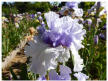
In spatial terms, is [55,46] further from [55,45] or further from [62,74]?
[62,74]

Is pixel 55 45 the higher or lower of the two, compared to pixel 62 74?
higher

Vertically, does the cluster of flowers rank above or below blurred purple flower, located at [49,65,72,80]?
above

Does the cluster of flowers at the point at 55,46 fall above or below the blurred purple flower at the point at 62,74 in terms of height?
above

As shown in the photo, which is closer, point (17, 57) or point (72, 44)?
point (72, 44)

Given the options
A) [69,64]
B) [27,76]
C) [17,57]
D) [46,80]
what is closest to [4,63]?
[17,57]

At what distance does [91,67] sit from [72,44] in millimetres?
1557

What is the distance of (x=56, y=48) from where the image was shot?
2.49ft

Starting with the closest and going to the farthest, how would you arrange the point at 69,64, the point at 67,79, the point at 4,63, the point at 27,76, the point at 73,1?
1. the point at 67,79
2. the point at 27,76
3. the point at 69,64
4. the point at 73,1
5. the point at 4,63

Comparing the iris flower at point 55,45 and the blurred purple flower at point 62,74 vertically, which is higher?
the iris flower at point 55,45

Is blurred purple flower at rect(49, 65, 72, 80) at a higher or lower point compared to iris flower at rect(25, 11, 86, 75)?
lower

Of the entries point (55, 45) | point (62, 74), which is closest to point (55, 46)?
point (55, 45)

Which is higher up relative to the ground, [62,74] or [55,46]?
[55,46]

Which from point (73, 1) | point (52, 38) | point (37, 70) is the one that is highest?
point (73, 1)

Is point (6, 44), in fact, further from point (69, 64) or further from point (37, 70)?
point (37, 70)
